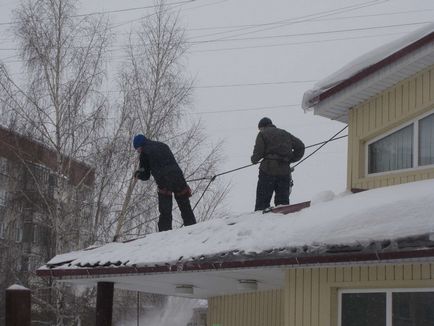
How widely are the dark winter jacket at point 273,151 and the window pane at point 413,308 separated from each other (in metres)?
3.54

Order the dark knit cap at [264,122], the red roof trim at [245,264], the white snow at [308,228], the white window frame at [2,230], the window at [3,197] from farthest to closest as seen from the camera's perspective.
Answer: the white window frame at [2,230], the window at [3,197], the dark knit cap at [264,122], the white snow at [308,228], the red roof trim at [245,264]

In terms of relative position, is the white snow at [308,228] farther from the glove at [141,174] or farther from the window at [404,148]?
the glove at [141,174]

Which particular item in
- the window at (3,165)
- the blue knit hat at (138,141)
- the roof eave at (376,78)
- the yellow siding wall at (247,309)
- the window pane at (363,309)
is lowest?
the yellow siding wall at (247,309)

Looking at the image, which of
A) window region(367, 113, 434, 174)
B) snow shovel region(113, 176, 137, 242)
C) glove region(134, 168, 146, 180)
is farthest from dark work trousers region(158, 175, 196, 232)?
snow shovel region(113, 176, 137, 242)

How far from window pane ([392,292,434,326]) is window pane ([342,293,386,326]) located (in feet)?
0.51

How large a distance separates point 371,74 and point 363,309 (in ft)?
9.90

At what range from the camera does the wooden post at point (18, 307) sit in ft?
12.1

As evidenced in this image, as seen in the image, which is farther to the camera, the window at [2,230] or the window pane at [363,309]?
the window at [2,230]

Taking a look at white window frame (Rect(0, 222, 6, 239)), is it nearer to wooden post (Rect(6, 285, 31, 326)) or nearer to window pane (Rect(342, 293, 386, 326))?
window pane (Rect(342, 293, 386, 326))

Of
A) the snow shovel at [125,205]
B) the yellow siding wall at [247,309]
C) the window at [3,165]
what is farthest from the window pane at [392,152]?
the window at [3,165]

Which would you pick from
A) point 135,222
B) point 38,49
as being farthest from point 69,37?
point 135,222

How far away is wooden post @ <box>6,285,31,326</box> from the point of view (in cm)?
370

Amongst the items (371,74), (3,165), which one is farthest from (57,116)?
(371,74)

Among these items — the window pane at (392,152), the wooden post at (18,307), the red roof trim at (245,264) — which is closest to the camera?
the wooden post at (18,307)
